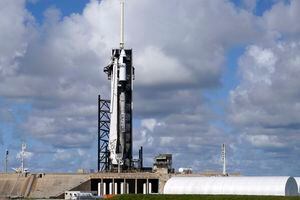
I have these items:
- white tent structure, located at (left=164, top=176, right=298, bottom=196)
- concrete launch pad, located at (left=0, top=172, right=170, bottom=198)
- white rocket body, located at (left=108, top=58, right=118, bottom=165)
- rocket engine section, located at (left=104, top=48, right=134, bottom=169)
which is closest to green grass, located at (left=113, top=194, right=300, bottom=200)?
white tent structure, located at (left=164, top=176, right=298, bottom=196)

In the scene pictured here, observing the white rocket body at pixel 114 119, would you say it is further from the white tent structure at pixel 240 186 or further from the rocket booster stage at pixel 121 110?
the white tent structure at pixel 240 186

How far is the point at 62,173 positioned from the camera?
161m

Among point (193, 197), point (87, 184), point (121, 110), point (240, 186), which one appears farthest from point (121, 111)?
point (193, 197)

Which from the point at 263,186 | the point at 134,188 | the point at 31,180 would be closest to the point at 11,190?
the point at 31,180

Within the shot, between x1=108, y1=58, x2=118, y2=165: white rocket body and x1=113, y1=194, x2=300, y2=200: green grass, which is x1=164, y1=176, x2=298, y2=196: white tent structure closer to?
x1=113, y1=194, x2=300, y2=200: green grass

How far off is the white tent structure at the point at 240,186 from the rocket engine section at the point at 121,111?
135ft

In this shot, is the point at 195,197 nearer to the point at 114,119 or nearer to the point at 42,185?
the point at 42,185

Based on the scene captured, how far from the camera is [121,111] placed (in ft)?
547

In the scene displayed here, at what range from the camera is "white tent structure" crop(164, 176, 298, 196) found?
376 feet

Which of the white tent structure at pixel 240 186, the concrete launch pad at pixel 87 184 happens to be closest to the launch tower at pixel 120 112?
the concrete launch pad at pixel 87 184

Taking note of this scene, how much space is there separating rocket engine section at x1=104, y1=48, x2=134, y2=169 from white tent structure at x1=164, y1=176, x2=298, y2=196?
41.3 m

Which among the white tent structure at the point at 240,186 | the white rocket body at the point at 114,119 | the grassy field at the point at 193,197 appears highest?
the white rocket body at the point at 114,119

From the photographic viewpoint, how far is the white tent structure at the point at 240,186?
114688mm

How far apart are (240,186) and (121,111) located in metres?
53.8
